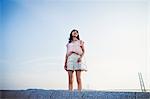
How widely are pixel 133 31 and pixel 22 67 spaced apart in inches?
61.9

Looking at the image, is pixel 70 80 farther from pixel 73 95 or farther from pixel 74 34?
pixel 74 34

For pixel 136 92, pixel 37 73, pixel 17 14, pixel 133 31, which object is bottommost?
pixel 136 92

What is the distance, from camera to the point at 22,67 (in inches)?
159

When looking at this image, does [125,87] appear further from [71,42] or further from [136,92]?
[71,42]

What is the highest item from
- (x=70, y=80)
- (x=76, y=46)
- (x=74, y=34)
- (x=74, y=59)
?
(x=74, y=34)

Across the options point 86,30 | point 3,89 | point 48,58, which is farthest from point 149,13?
point 3,89

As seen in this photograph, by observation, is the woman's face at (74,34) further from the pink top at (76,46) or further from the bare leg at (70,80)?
the bare leg at (70,80)

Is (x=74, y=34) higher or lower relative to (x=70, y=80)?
higher

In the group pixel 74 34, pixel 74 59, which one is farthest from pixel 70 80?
pixel 74 34

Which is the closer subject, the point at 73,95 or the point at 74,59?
the point at 73,95

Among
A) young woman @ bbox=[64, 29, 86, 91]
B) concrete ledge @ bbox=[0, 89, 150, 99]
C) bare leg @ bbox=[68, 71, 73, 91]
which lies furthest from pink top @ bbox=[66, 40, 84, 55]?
concrete ledge @ bbox=[0, 89, 150, 99]

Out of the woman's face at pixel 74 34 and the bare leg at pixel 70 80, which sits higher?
the woman's face at pixel 74 34

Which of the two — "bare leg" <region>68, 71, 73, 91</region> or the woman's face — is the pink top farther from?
"bare leg" <region>68, 71, 73, 91</region>

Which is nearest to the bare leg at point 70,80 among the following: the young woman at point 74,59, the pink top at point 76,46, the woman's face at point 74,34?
the young woman at point 74,59
